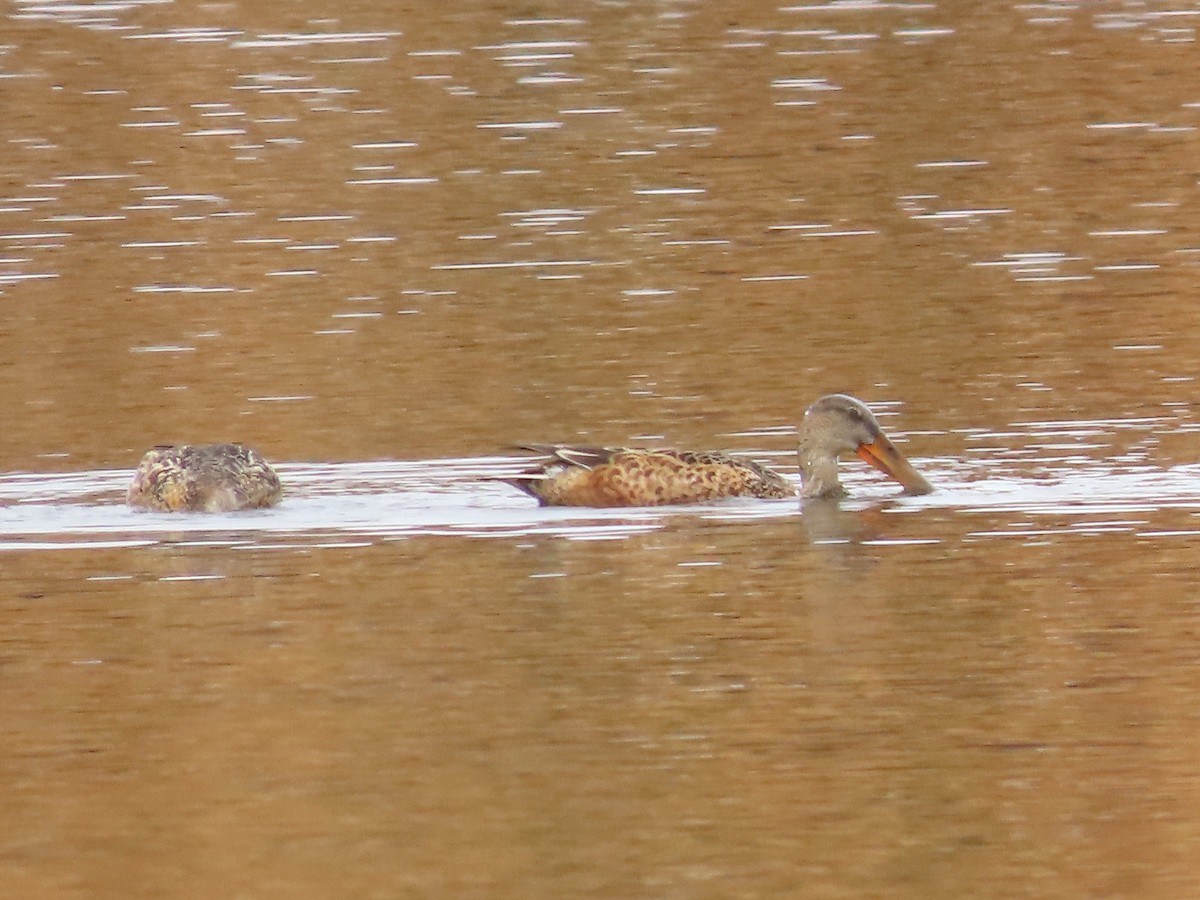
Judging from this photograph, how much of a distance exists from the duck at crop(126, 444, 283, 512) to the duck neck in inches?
92.6

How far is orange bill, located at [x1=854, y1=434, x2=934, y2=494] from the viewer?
556 inches

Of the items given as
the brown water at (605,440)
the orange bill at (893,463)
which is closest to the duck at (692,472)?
the orange bill at (893,463)

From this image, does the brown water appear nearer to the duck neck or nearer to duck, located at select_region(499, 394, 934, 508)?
duck, located at select_region(499, 394, 934, 508)

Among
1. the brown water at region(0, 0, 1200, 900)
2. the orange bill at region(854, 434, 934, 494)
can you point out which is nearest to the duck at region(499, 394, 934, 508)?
the orange bill at region(854, 434, 934, 494)

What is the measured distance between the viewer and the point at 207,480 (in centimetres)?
1373

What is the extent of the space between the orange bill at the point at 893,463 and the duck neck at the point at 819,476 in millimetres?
157

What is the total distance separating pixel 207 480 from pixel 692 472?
2089 millimetres

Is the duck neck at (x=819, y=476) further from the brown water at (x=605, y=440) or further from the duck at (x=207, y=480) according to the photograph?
the duck at (x=207, y=480)

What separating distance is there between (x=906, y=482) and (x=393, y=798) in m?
5.50

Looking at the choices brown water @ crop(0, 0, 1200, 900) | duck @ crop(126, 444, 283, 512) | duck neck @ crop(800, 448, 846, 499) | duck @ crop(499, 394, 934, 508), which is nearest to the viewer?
brown water @ crop(0, 0, 1200, 900)

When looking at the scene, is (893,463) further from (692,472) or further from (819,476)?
(692,472)

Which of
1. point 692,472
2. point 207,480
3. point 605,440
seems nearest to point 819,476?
point 692,472

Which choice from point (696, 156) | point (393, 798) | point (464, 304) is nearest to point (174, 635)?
point (393, 798)

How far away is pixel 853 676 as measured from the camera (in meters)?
10.4
